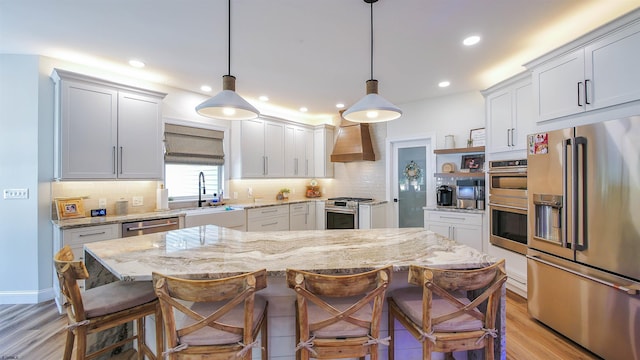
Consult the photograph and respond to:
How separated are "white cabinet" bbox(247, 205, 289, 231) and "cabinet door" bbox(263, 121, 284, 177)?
2.25 feet

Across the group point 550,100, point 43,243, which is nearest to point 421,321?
point 550,100

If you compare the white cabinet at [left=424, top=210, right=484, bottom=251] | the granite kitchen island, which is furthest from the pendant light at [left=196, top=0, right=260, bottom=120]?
the white cabinet at [left=424, top=210, right=484, bottom=251]

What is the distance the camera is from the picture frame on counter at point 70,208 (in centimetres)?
293

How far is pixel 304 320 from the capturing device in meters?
1.28

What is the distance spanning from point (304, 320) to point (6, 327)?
123 inches

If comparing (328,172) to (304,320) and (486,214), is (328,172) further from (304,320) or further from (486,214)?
(304,320)

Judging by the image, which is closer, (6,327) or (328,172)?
(6,327)

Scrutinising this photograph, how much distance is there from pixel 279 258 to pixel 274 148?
365cm

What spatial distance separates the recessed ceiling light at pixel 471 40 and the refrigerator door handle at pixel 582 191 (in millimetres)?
1290

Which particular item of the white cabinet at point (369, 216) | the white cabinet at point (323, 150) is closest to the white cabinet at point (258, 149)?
the white cabinet at point (323, 150)

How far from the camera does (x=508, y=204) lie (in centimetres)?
316

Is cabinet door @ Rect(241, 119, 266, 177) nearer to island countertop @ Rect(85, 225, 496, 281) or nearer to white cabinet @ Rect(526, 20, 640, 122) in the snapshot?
island countertop @ Rect(85, 225, 496, 281)

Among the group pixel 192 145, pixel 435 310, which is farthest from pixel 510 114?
pixel 192 145

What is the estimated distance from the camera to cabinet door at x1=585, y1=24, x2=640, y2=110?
1877mm
